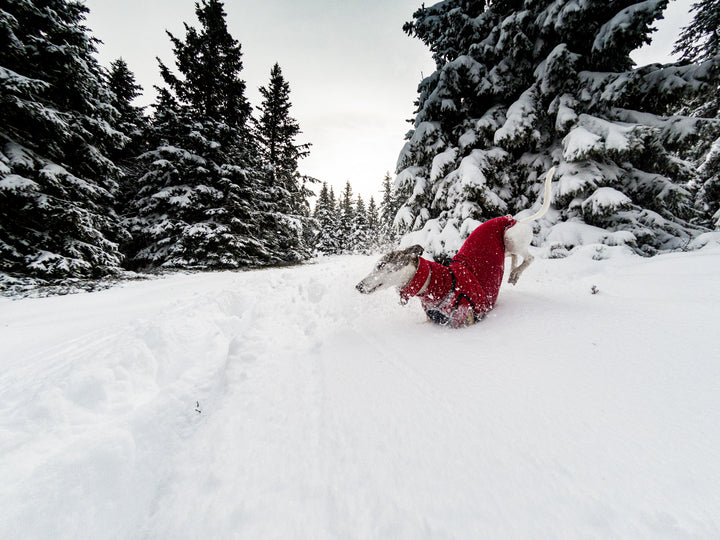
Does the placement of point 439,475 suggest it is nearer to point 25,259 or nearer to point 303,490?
point 303,490

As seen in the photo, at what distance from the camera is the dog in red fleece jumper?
2115 mm

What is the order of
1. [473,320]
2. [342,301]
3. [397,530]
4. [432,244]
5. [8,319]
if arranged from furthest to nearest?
1. [432,244]
2. [342,301]
3. [8,319]
4. [473,320]
5. [397,530]

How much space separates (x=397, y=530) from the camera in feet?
2.46

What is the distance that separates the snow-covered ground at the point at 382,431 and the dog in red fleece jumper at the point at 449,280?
195 millimetres

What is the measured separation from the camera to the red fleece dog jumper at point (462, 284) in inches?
85.1

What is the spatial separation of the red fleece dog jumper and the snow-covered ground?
7.0 inches

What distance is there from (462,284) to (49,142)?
9.82m

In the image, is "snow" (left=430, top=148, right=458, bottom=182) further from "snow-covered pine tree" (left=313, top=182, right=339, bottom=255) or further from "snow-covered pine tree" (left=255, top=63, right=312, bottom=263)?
"snow-covered pine tree" (left=313, top=182, right=339, bottom=255)

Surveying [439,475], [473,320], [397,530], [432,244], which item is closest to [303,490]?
[397,530]

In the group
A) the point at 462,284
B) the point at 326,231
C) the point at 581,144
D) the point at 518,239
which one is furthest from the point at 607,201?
the point at 326,231

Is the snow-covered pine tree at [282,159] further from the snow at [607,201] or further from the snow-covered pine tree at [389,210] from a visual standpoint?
the snow at [607,201]

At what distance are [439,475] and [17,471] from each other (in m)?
1.52

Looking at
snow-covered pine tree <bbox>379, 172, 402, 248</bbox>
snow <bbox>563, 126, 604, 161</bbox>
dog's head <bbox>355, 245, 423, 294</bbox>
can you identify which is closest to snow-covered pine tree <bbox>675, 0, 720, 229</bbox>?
snow <bbox>563, 126, 604, 161</bbox>

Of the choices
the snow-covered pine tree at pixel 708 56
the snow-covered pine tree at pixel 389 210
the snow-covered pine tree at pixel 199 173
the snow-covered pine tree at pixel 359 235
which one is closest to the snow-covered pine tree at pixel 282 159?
the snow-covered pine tree at pixel 199 173
